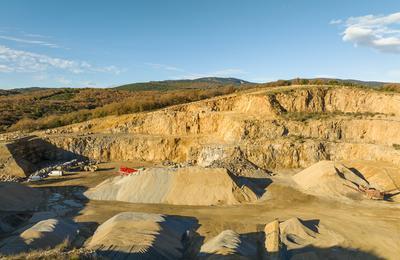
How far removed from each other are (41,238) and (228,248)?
9.39m

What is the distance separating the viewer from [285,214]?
26000 mm

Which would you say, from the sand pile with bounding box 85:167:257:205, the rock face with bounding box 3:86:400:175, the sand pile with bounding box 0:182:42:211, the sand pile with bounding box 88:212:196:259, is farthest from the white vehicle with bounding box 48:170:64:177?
the sand pile with bounding box 88:212:196:259

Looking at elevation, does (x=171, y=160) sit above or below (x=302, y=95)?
below

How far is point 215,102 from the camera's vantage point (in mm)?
45906

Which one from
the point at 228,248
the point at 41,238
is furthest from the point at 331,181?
the point at 41,238

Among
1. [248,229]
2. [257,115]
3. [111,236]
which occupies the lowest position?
[248,229]

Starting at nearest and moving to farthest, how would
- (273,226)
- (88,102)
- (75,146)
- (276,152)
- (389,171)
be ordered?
1. (273,226)
2. (389,171)
3. (276,152)
4. (75,146)
5. (88,102)

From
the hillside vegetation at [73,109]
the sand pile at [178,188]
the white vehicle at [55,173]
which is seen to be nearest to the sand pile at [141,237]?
the sand pile at [178,188]

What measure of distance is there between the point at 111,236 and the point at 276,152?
71.1 feet

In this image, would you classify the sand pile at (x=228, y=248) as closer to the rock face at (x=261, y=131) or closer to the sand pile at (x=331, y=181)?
the sand pile at (x=331, y=181)

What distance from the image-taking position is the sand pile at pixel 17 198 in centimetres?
2664

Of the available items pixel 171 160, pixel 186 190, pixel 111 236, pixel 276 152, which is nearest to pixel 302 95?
pixel 276 152

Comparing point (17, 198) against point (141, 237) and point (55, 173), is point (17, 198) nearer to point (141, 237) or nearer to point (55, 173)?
point (55, 173)

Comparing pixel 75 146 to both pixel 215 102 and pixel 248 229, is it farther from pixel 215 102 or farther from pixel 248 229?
pixel 248 229
